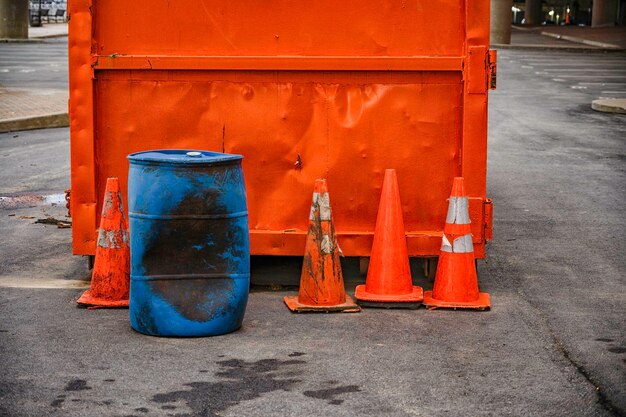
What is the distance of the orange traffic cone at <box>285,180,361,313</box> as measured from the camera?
7.04 m

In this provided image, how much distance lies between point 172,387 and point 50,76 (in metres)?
26.5

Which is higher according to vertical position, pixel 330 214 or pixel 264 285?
pixel 330 214

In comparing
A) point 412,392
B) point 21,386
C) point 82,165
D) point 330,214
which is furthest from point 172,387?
point 82,165

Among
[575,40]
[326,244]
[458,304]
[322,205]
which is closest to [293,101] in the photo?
[322,205]

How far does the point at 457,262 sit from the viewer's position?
7191mm

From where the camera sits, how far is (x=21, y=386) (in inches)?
211

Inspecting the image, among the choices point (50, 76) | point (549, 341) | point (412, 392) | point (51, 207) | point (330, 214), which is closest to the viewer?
point (412, 392)

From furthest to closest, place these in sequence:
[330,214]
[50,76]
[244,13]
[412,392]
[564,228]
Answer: [50,76] < [564,228] < [244,13] < [330,214] < [412,392]

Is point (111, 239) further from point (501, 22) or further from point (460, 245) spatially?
point (501, 22)

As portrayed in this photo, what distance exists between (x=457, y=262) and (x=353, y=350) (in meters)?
1.36

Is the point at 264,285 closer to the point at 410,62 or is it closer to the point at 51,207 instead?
the point at 410,62

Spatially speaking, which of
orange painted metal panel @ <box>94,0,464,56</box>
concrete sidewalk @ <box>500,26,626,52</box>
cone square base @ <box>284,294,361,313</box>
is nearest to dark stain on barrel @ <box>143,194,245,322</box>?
cone square base @ <box>284,294,361,313</box>

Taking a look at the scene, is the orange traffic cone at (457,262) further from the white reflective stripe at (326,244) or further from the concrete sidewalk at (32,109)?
the concrete sidewalk at (32,109)

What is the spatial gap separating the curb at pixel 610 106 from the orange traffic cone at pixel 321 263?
16366 millimetres
